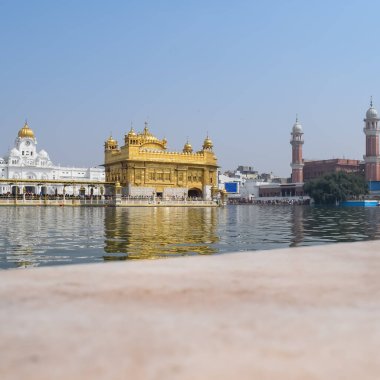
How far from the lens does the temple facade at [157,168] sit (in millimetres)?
60156

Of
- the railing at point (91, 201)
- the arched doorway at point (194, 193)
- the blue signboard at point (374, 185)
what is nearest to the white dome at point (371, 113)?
the blue signboard at point (374, 185)

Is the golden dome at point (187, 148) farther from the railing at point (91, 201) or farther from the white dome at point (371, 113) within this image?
the white dome at point (371, 113)

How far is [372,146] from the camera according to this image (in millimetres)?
93625

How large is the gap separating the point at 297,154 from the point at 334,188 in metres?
32.8

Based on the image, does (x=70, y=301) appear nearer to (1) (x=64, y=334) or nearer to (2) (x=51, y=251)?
(1) (x=64, y=334)

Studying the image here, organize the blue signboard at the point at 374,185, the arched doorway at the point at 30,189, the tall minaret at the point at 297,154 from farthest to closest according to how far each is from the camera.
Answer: the tall minaret at the point at 297,154 → the blue signboard at the point at 374,185 → the arched doorway at the point at 30,189

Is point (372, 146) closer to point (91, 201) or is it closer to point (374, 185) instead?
point (374, 185)

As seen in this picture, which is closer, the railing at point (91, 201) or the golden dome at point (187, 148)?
the railing at point (91, 201)

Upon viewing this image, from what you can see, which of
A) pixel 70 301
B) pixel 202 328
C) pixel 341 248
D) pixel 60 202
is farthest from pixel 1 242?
pixel 60 202

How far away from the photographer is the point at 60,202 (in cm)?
5403

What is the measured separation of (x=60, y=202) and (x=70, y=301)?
53357 millimetres

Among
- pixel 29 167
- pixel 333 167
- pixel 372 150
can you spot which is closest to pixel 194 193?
pixel 29 167

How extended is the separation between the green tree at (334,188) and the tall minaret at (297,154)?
85.9ft

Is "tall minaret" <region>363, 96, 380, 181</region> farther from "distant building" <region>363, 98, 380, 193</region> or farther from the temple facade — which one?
the temple facade
